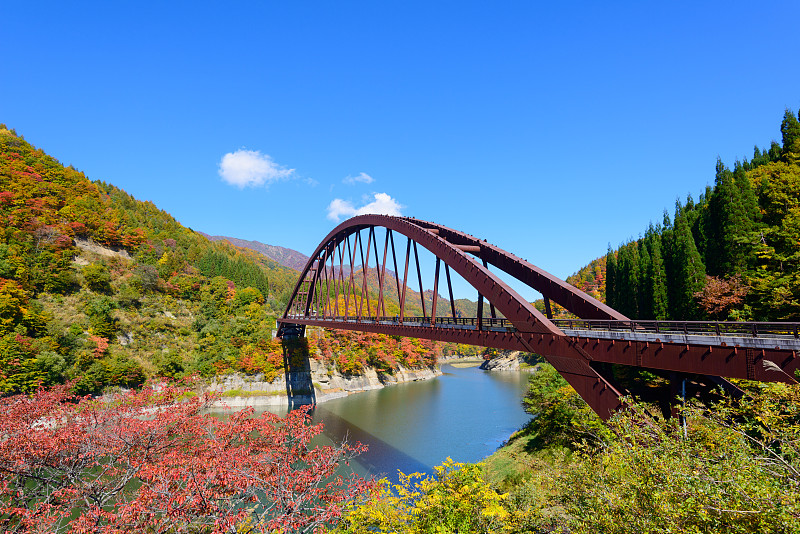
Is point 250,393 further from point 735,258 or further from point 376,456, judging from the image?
point 735,258

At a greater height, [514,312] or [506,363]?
[514,312]

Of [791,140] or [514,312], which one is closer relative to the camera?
[514,312]

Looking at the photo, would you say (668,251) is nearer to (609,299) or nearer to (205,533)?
(609,299)

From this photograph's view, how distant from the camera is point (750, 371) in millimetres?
8445

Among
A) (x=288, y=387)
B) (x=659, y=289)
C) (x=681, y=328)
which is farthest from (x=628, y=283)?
(x=288, y=387)

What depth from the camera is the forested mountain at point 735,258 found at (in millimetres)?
20891

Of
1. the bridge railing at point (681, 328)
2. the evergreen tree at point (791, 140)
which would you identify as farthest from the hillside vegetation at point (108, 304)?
the evergreen tree at point (791, 140)

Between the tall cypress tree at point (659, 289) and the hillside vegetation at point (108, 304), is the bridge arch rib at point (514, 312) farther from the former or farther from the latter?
the hillside vegetation at point (108, 304)

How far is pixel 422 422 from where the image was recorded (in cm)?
3544

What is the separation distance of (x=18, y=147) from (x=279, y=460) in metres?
82.8

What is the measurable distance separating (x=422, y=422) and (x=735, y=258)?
91.8ft

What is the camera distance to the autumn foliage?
878 cm

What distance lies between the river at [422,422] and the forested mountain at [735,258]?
56.4ft

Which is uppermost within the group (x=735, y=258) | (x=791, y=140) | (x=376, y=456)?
(x=791, y=140)
